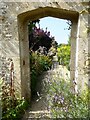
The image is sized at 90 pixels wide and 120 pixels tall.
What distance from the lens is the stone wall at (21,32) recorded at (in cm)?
496

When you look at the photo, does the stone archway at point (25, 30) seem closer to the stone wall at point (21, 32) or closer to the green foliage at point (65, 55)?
the stone wall at point (21, 32)

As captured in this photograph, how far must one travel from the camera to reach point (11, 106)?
4980mm

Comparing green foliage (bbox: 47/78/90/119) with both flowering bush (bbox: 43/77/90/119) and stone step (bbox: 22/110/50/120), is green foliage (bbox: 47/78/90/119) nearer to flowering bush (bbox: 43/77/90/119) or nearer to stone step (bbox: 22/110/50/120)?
flowering bush (bbox: 43/77/90/119)

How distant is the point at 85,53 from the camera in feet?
16.6

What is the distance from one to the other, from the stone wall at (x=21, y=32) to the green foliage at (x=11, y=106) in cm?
18

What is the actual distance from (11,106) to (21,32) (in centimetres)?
158

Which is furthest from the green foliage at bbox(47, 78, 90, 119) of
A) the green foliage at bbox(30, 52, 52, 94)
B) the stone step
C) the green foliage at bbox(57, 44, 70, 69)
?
the green foliage at bbox(57, 44, 70, 69)

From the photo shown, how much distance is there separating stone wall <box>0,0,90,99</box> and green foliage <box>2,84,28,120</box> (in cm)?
18

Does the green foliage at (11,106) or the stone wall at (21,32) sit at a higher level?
the stone wall at (21,32)

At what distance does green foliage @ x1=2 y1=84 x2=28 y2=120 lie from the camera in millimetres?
4728

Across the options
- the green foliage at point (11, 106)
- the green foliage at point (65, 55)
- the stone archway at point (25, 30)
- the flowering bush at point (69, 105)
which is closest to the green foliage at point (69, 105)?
the flowering bush at point (69, 105)

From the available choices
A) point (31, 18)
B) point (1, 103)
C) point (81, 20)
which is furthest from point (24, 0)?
point (1, 103)

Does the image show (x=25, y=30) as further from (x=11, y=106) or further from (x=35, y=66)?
(x=35, y=66)

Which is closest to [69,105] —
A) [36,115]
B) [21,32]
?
[36,115]
